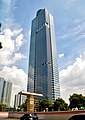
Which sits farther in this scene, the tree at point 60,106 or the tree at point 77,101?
the tree at point 60,106

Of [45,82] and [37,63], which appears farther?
[37,63]

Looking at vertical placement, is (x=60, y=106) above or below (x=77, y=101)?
below

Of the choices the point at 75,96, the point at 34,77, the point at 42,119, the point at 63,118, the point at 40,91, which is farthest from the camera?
the point at 34,77

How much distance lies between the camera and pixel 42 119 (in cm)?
3825

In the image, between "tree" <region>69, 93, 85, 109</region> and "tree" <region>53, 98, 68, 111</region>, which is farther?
"tree" <region>53, 98, 68, 111</region>

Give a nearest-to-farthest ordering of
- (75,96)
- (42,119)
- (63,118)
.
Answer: (63,118) < (42,119) < (75,96)

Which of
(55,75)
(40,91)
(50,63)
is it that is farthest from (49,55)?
(40,91)

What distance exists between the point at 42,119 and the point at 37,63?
527 feet

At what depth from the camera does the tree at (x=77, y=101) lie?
296 feet

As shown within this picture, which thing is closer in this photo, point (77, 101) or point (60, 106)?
point (77, 101)

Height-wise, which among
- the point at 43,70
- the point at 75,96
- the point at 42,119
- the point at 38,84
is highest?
the point at 43,70

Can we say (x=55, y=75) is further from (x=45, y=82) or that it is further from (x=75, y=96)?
(x=75, y=96)

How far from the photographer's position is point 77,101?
3546 inches

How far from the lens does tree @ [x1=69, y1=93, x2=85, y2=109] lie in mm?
90188
